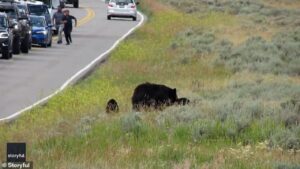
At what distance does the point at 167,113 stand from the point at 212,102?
2.38m

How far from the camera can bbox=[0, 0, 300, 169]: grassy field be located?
1159 cm

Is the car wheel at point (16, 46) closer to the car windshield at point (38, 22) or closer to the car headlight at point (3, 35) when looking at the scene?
the car headlight at point (3, 35)

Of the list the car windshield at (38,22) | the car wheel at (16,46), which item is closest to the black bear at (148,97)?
the car wheel at (16,46)

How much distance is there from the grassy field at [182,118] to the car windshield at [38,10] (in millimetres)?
9384

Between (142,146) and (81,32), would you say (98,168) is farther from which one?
(81,32)

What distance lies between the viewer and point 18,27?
3325 centimetres

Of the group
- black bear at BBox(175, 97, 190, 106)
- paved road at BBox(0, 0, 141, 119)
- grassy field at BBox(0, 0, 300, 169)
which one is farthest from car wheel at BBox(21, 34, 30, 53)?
black bear at BBox(175, 97, 190, 106)

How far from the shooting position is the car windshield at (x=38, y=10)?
42.5m

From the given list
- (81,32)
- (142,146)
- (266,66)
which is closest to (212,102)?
(142,146)

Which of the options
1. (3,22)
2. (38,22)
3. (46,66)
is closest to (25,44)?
(3,22)

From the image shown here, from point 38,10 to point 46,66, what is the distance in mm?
14327

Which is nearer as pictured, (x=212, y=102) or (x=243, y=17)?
(x=212, y=102)

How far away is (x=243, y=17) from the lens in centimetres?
6488

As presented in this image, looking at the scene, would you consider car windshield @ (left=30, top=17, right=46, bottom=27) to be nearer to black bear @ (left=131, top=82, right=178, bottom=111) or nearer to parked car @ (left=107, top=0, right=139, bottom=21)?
parked car @ (left=107, top=0, right=139, bottom=21)
